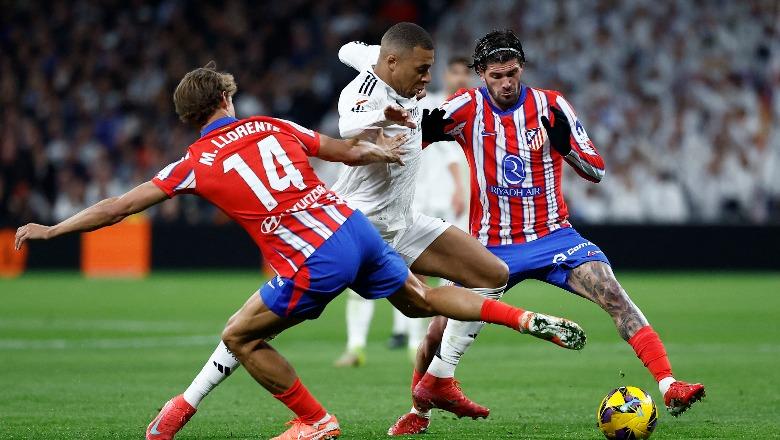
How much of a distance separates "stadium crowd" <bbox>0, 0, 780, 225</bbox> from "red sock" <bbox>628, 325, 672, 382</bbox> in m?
15.0

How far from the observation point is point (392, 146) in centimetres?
683

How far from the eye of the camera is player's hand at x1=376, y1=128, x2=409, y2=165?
6.77m

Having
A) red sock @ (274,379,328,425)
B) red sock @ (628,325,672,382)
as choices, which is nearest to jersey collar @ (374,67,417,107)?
red sock @ (274,379,328,425)

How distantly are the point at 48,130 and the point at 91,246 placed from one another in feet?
8.00

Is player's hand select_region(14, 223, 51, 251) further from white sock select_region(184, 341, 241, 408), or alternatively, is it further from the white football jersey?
the white football jersey

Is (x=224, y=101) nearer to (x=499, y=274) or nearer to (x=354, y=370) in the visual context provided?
(x=499, y=274)

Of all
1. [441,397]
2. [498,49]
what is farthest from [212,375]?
[498,49]

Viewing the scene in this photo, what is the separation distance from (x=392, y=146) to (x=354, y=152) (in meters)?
0.24

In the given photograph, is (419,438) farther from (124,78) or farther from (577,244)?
(124,78)

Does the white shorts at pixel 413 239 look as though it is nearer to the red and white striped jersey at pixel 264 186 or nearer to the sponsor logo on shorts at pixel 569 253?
the sponsor logo on shorts at pixel 569 253

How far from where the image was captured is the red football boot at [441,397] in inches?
296

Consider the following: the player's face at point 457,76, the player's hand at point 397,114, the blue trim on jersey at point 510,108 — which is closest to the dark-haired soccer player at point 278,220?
the player's hand at point 397,114

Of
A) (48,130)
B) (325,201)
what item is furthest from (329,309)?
(325,201)

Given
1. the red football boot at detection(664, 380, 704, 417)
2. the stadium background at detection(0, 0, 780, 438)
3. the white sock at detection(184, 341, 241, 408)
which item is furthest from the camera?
the stadium background at detection(0, 0, 780, 438)
